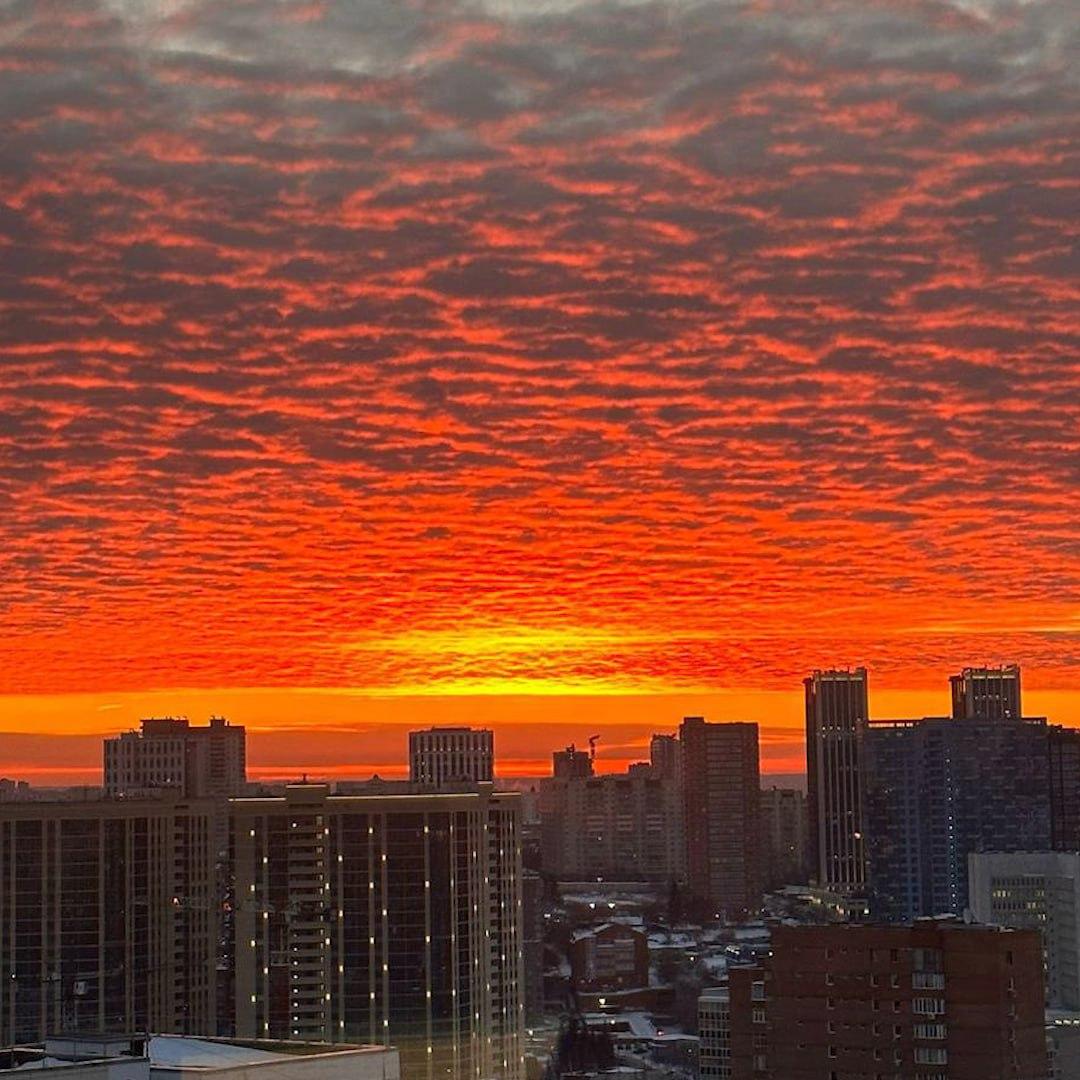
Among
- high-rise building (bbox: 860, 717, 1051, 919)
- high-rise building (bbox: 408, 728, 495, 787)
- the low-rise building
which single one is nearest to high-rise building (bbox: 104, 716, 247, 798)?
high-rise building (bbox: 408, 728, 495, 787)

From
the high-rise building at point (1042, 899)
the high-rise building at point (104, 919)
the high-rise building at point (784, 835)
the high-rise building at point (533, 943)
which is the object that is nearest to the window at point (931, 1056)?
the high-rise building at point (104, 919)

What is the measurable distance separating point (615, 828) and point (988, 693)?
2294 centimetres

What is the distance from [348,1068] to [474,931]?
88.1 ft

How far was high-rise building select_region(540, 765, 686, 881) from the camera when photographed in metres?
109

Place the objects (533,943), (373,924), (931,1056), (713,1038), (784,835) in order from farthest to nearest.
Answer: (784,835)
(533,943)
(713,1038)
(373,924)
(931,1056)

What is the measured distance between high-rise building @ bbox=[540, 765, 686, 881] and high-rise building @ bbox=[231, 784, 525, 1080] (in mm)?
67301

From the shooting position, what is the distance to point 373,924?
132ft

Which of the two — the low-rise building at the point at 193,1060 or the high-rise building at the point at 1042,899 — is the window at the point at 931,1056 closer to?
the low-rise building at the point at 193,1060

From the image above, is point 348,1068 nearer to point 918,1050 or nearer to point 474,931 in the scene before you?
point 918,1050

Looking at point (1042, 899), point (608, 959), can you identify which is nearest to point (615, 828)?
point (608, 959)

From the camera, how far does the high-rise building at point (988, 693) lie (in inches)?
3957

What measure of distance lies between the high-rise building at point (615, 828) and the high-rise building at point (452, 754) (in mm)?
31387

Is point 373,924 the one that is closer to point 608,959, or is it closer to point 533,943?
point 533,943

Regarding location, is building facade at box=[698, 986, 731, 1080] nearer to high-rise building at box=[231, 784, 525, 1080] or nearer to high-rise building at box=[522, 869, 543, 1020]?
high-rise building at box=[522, 869, 543, 1020]
